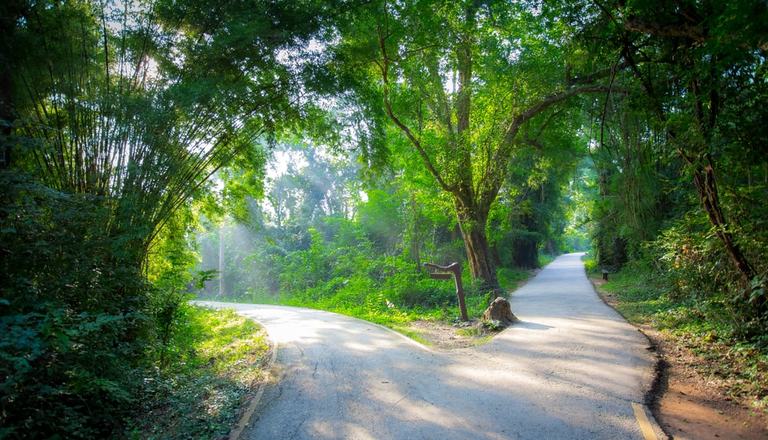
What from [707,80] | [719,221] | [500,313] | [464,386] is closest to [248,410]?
[464,386]

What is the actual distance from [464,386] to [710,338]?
4.44 m

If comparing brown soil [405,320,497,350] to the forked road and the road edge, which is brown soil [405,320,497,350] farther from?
the road edge

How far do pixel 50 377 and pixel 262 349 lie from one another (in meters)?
4.75

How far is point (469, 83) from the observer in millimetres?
13742

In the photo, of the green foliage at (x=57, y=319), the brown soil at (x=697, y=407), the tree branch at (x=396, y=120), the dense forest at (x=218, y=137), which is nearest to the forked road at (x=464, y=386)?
the brown soil at (x=697, y=407)

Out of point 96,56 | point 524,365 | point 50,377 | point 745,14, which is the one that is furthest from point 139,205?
point 745,14

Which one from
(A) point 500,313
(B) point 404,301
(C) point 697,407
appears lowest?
(C) point 697,407

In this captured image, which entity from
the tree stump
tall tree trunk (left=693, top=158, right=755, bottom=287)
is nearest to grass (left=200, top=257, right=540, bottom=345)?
the tree stump

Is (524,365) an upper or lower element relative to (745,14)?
lower

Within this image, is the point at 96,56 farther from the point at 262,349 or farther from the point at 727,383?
the point at 727,383

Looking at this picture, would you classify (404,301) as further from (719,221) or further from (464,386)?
(719,221)

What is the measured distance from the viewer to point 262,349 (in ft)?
27.5

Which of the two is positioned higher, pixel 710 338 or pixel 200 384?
pixel 710 338

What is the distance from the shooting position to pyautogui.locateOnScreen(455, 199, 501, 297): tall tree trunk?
553 inches
